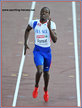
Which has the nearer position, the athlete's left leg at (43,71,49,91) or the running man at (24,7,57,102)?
the running man at (24,7,57,102)

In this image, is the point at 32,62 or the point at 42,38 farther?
the point at 32,62

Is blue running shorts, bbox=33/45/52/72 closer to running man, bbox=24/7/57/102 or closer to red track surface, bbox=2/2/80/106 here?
running man, bbox=24/7/57/102

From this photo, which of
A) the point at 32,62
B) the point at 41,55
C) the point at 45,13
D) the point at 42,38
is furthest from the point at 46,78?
the point at 32,62

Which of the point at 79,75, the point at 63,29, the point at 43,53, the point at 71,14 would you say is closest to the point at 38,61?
the point at 43,53

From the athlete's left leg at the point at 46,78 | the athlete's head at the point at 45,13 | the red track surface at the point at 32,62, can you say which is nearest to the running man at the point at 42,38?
the athlete's head at the point at 45,13

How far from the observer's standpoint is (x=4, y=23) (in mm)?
17078

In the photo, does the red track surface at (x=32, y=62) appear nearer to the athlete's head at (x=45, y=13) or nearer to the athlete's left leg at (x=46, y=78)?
the athlete's left leg at (x=46, y=78)

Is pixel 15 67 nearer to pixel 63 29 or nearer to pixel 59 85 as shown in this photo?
pixel 59 85

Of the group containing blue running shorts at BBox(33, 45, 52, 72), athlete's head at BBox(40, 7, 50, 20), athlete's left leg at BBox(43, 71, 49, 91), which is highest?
athlete's head at BBox(40, 7, 50, 20)

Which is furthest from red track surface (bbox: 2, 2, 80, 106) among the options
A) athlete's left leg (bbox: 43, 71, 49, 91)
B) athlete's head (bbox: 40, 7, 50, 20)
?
athlete's head (bbox: 40, 7, 50, 20)

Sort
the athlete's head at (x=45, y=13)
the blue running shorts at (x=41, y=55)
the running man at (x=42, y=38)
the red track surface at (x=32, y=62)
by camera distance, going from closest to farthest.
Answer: the athlete's head at (x=45, y=13), the running man at (x=42, y=38), the blue running shorts at (x=41, y=55), the red track surface at (x=32, y=62)

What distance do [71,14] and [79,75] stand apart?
16.5ft

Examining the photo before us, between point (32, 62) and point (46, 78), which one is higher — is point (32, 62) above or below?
above

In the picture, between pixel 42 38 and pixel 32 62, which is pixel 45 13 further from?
pixel 32 62
